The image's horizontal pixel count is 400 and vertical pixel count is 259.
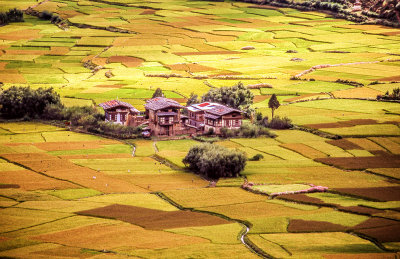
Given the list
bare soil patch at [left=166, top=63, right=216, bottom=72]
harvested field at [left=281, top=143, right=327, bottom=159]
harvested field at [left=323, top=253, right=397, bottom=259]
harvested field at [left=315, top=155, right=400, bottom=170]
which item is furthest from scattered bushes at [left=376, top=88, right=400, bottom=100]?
harvested field at [left=323, top=253, right=397, bottom=259]

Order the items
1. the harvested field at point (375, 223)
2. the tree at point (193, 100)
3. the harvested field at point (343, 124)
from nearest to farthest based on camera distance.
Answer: the harvested field at point (375, 223)
the harvested field at point (343, 124)
the tree at point (193, 100)

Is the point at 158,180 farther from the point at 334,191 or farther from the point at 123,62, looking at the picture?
the point at 123,62

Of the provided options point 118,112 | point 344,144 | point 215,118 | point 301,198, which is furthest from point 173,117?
point 301,198

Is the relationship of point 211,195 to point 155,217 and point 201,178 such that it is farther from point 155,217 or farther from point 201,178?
point 155,217

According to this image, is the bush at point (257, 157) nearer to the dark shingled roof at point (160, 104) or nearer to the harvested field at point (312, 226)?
the dark shingled roof at point (160, 104)

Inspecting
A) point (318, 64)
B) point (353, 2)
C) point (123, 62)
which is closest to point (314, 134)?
point (318, 64)

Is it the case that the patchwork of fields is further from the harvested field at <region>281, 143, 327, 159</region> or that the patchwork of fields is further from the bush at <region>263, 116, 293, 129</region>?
the bush at <region>263, 116, 293, 129</region>

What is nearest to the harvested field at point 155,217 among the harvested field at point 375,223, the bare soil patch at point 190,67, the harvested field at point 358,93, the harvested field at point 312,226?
the harvested field at point 312,226
